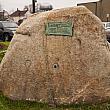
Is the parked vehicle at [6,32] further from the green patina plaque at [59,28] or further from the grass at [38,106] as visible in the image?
the grass at [38,106]

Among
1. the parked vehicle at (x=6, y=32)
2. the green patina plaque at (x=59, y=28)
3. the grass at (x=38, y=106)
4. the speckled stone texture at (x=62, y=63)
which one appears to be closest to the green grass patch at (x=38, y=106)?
the grass at (x=38, y=106)

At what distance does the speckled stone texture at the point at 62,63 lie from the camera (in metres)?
6.52

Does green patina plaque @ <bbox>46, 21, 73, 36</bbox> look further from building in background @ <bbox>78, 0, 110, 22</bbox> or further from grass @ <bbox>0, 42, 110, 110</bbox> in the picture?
building in background @ <bbox>78, 0, 110, 22</bbox>

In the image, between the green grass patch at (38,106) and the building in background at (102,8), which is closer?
the green grass patch at (38,106)

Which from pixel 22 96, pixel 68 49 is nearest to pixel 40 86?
pixel 22 96

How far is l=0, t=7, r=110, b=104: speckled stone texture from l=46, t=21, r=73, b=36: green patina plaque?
0.06 m

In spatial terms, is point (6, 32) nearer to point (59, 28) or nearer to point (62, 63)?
point (59, 28)

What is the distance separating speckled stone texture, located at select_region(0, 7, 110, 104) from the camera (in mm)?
6516

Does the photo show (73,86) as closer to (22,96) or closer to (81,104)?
(81,104)

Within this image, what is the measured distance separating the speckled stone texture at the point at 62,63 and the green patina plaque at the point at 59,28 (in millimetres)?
63

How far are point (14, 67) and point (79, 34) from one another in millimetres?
1281

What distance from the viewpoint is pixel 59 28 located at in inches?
265

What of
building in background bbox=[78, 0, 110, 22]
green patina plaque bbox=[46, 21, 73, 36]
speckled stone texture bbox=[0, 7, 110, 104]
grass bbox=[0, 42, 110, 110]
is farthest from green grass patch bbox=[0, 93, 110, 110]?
building in background bbox=[78, 0, 110, 22]

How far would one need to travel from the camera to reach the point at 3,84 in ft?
22.9
